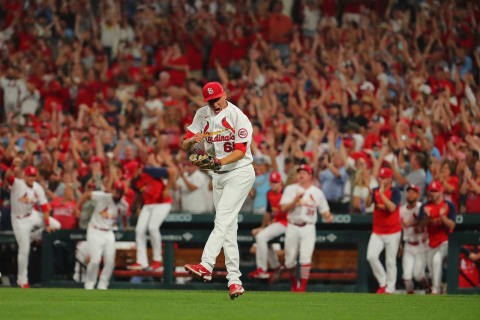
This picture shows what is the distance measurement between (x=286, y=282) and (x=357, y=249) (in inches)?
53.2

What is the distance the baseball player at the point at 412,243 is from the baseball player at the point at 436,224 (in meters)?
0.14

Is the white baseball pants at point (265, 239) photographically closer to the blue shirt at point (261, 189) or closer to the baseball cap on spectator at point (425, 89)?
the blue shirt at point (261, 189)

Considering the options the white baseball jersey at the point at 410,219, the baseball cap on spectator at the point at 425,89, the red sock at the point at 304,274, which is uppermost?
the baseball cap on spectator at the point at 425,89

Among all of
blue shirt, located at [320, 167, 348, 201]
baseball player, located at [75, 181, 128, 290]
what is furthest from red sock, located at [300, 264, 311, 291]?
baseball player, located at [75, 181, 128, 290]

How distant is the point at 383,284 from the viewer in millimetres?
14375

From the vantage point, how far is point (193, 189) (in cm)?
1652

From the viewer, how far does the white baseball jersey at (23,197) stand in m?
15.7

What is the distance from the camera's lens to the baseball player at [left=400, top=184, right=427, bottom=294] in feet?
47.4

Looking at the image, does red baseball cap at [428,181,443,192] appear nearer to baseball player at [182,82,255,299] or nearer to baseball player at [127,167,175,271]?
baseball player at [127,167,175,271]

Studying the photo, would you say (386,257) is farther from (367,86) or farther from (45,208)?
(45,208)

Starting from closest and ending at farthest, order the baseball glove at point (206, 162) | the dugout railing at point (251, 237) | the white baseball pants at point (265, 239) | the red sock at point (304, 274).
Answer: 1. the baseball glove at point (206, 162)
2. the dugout railing at point (251, 237)
3. the red sock at point (304, 274)
4. the white baseball pants at point (265, 239)

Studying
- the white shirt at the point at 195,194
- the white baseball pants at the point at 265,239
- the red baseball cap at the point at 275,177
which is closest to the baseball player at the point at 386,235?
the white baseball pants at the point at 265,239

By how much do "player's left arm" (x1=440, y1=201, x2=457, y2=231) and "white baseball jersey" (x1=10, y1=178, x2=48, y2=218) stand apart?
6.78 m

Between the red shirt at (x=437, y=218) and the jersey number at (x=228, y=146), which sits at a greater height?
the jersey number at (x=228, y=146)
